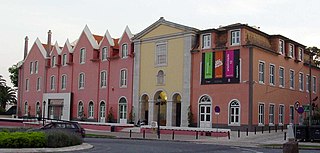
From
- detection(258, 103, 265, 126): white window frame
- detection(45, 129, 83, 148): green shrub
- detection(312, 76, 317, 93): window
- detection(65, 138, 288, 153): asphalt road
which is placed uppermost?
detection(312, 76, 317, 93): window

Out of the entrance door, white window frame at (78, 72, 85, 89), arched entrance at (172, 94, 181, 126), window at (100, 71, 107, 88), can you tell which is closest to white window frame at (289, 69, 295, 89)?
the entrance door

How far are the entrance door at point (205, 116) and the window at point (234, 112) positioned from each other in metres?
2.39

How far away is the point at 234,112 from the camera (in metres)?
41.7

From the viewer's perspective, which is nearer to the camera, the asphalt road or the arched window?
the asphalt road

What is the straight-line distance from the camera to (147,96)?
49.8m

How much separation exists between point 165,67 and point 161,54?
5.09ft

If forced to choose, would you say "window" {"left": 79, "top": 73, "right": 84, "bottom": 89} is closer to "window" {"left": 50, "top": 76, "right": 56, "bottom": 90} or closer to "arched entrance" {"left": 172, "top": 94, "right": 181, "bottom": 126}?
"window" {"left": 50, "top": 76, "right": 56, "bottom": 90}

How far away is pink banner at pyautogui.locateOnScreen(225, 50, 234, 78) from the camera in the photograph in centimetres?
4206

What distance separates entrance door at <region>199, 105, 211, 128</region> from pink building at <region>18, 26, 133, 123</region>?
999cm

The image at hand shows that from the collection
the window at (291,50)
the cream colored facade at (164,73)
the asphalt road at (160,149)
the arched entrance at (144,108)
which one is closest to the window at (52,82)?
the cream colored facade at (164,73)

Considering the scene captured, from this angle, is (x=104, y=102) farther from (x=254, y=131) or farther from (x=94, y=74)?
(x=254, y=131)

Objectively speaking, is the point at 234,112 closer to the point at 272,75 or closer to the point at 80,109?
the point at 272,75

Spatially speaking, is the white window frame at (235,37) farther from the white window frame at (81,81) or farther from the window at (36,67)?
the window at (36,67)

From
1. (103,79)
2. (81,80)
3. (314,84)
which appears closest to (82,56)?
(81,80)
